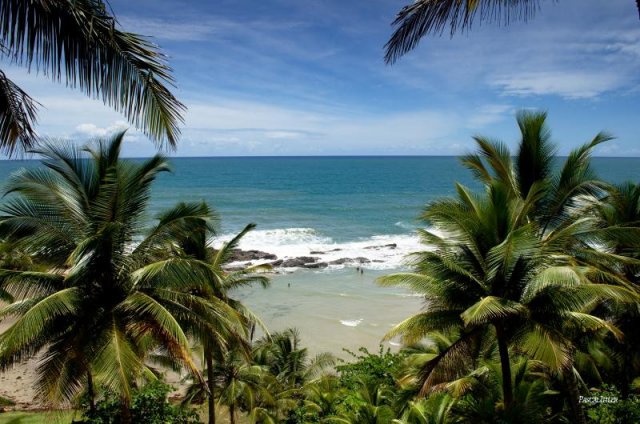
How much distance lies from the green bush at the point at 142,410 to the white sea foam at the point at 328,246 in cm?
2554

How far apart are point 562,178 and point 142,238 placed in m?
9.03

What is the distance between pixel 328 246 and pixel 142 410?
33.1 m

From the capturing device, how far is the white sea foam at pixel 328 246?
126 ft

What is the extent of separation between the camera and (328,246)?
142 ft

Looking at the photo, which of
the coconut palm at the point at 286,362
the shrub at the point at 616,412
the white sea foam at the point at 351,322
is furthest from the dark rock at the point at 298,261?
the shrub at the point at 616,412

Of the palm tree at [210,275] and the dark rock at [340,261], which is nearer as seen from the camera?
the palm tree at [210,275]

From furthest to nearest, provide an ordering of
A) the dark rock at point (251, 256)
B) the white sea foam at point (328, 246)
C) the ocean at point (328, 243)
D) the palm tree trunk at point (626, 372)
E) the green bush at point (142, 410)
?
the white sea foam at point (328, 246) → the dark rock at point (251, 256) → the ocean at point (328, 243) → the palm tree trunk at point (626, 372) → the green bush at point (142, 410)

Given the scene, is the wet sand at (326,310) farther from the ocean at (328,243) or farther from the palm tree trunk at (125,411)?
the palm tree trunk at (125,411)

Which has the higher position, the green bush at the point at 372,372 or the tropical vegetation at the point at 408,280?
the tropical vegetation at the point at 408,280

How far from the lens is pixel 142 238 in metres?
8.73

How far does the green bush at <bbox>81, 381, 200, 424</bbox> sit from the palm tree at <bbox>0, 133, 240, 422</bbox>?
2.70 m

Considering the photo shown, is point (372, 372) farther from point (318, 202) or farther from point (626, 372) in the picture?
point (318, 202)

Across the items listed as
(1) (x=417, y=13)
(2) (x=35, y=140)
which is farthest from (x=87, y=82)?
(1) (x=417, y=13)

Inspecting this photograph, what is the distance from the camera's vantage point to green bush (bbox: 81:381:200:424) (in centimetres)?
1033
